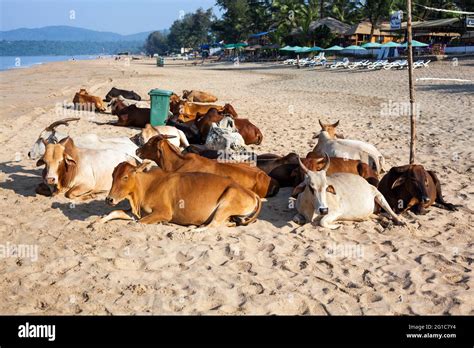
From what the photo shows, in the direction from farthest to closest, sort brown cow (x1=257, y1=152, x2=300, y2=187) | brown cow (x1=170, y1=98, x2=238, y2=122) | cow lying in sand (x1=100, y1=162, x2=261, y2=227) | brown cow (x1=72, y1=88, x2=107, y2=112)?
brown cow (x1=72, y1=88, x2=107, y2=112) < brown cow (x1=170, y1=98, x2=238, y2=122) < brown cow (x1=257, y1=152, x2=300, y2=187) < cow lying in sand (x1=100, y1=162, x2=261, y2=227)

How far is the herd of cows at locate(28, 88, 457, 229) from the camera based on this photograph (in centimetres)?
733

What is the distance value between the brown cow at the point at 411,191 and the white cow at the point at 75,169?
4.13m

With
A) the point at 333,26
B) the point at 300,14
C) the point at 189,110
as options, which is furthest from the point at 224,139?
the point at 300,14

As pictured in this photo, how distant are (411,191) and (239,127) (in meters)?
5.75

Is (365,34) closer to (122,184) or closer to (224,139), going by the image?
(224,139)

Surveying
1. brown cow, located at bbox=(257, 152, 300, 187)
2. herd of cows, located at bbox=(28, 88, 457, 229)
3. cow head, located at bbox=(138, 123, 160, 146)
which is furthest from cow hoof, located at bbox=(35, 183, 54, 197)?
brown cow, located at bbox=(257, 152, 300, 187)

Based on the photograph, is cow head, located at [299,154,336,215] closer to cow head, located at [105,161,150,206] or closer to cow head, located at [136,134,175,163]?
cow head, located at [105,161,150,206]

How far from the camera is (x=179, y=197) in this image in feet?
24.0

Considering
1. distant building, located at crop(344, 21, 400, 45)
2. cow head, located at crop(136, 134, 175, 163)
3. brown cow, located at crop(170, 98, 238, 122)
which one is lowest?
cow head, located at crop(136, 134, 175, 163)

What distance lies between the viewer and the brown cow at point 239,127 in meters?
Answer: 13.1

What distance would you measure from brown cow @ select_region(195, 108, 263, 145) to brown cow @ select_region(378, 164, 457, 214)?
199 inches

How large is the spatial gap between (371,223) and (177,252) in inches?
117

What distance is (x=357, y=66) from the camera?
45156mm
